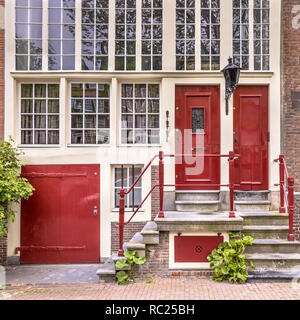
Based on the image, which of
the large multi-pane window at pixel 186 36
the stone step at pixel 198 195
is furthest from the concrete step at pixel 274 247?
the large multi-pane window at pixel 186 36

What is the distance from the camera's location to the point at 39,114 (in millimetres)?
7418

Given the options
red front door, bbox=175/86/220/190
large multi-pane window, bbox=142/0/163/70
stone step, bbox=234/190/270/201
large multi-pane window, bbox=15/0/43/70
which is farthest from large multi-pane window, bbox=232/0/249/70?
large multi-pane window, bbox=15/0/43/70

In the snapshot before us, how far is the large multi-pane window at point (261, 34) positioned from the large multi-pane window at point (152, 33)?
7.13 feet

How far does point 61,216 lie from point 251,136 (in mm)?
4712

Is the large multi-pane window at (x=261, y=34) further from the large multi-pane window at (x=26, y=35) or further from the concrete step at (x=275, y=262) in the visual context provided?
the large multi-pane window at (x=26, y=35)

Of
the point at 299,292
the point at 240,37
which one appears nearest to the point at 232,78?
the point at 240,37

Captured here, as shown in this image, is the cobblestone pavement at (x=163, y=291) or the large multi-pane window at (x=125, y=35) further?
the large multi-pane window at (x=125, y=35)

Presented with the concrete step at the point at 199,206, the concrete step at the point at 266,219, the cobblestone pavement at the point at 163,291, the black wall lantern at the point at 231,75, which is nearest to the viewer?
the cobblestone pavement at the point at 163,291

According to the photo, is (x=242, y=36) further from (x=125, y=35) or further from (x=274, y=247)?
(x=274, y=247)

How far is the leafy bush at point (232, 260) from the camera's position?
5.34 m

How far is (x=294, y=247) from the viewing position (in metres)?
5.68

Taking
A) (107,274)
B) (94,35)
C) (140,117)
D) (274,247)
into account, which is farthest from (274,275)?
(94,35)

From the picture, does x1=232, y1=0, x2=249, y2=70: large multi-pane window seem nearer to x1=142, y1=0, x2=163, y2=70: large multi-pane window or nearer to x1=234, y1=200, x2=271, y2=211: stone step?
x1=142, y1=0, x2=163, y2=70: large multi-pane window

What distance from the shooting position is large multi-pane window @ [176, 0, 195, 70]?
726 cm
